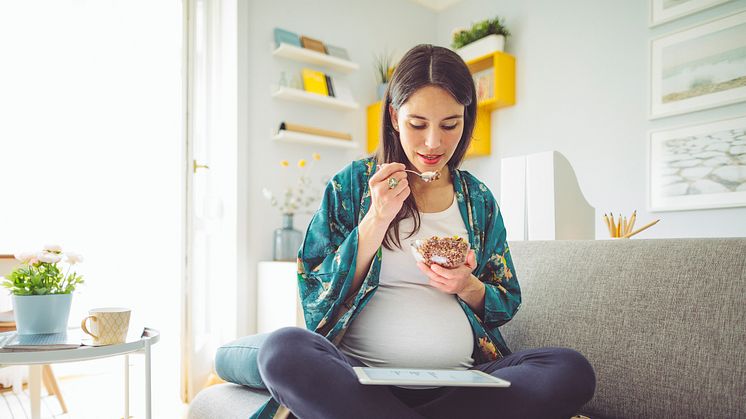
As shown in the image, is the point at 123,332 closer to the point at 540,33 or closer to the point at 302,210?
the point at 302,210

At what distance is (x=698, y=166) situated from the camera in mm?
2611

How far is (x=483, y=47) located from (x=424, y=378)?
122 inches

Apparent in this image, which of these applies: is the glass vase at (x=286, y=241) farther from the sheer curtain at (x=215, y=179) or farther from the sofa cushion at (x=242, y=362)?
the sofa cushion at (x=242, y=362)

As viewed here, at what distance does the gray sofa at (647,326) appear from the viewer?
3.64 feet

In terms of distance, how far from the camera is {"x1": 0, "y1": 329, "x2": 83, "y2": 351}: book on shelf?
3.91 feet

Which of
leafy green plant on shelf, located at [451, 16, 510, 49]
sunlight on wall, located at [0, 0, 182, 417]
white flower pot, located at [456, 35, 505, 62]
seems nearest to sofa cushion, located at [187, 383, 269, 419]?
sunlight on wall, located at [0, 0, 182, 417]

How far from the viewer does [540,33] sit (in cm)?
343

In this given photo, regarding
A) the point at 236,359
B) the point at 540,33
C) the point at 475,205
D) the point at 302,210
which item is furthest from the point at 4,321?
the point at 540,33

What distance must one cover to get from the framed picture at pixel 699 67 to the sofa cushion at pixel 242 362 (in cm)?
256

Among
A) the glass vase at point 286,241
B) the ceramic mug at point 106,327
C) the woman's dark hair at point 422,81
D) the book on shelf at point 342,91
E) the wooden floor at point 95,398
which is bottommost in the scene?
the wooden floor at point 95,398

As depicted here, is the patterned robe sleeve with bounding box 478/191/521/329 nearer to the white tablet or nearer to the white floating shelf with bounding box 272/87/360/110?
the white tablet

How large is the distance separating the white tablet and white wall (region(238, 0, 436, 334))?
232 centimetres

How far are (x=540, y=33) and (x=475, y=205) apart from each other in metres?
2.54

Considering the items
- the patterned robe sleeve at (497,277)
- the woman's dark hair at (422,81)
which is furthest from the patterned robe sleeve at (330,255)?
the patterned robe sleeve at (497,277)
